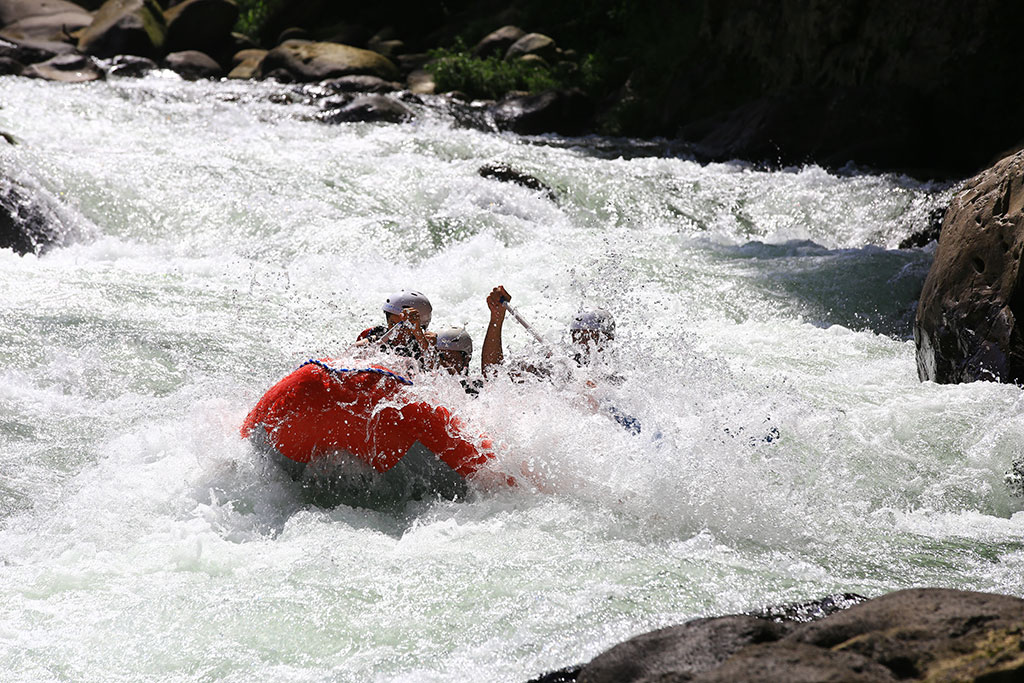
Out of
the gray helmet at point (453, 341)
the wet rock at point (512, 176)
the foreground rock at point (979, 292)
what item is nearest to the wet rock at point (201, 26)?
the wet rock at point (512, 176)

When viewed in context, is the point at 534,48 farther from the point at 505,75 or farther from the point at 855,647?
the point at 855,647

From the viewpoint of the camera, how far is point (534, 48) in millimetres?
18547

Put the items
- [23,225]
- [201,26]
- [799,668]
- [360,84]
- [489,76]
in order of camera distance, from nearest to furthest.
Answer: [799,668], [23,225], [360,84], [489,76], [201,26]

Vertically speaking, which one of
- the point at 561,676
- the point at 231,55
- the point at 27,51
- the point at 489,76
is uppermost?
the point at 489,76

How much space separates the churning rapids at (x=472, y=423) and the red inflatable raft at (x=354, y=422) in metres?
0.18

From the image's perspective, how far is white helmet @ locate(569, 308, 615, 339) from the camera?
16.7 ft

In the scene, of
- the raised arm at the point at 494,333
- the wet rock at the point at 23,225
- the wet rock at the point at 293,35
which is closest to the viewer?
the raised arm at the point at 494,333

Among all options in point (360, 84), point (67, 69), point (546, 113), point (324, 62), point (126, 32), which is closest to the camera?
point (546, 113)

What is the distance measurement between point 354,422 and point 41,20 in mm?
17953

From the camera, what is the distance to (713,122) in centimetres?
1456

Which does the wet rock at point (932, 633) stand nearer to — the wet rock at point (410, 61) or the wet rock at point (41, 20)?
the wet rock at point (410, 61)

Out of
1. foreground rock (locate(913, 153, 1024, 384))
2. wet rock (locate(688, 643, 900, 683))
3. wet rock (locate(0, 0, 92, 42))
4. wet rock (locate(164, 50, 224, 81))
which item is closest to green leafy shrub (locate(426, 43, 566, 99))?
wet rock (locate(164, 50, 224, 81))

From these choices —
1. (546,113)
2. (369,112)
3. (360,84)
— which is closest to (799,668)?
(369,112)

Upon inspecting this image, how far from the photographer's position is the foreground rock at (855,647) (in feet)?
6.67
